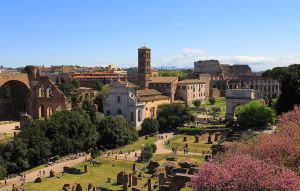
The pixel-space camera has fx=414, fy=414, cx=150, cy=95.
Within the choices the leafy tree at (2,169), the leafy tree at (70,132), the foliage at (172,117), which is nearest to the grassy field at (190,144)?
the foliage at (172,117)

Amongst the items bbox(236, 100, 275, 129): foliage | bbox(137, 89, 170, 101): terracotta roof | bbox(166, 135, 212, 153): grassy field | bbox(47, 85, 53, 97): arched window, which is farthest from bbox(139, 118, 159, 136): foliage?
bbox(47, 85, 53, 97): arched window

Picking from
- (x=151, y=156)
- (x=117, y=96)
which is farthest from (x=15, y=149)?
(x=117, y=96)

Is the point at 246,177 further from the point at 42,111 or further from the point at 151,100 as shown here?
the point at 42,111

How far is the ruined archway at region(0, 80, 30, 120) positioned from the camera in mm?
82938

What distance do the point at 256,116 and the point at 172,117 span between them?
43.9 ft

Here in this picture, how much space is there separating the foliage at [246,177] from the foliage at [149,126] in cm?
4259

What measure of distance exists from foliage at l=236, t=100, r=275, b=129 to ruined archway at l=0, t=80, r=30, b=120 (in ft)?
Answer: 145

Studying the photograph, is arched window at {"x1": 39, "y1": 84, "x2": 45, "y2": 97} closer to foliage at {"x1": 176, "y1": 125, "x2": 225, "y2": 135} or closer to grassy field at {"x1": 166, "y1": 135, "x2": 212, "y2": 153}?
foliage at {"x1": 176, "y1": 125, "x2": 225, "y2": 135}

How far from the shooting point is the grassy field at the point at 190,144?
52188mm

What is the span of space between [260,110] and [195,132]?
33.0 feet

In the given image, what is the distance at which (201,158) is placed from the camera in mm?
46562

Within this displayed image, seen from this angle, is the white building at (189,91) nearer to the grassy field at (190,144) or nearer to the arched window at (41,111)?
the arched window at (41,111)

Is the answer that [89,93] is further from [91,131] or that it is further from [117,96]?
[91,131]

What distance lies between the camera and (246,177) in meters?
18.7
